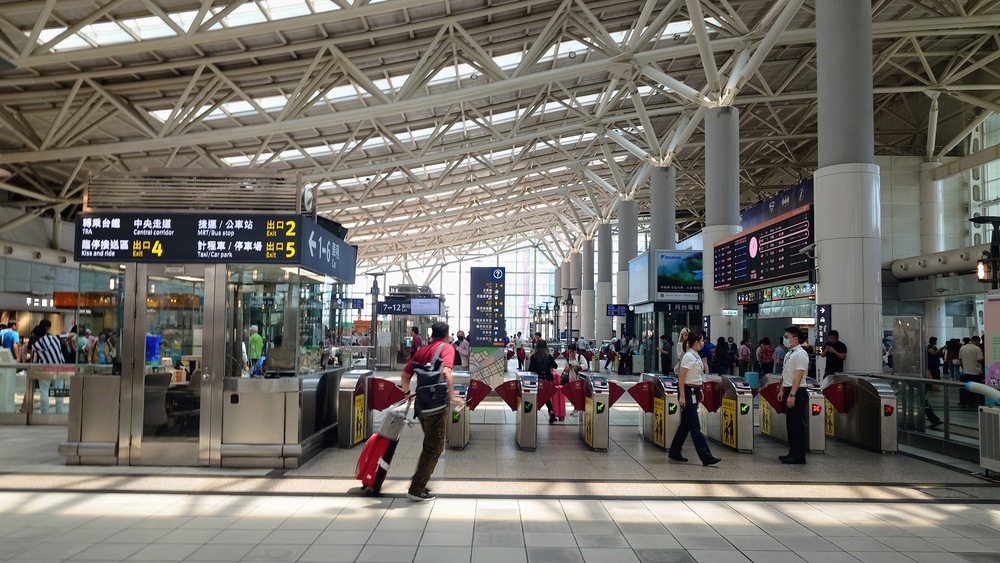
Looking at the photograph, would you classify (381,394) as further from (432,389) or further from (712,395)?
(712,395)

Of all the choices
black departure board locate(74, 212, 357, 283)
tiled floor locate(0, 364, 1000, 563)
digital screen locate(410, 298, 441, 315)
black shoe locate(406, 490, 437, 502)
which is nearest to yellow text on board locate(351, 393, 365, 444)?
tiled floor locate(0, 364, 1000, 563)

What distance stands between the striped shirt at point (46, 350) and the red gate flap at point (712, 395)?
10.6 meters

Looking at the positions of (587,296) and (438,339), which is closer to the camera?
(438,339)

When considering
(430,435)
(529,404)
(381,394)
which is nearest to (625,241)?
(529,404)

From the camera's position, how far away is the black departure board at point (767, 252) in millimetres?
12891

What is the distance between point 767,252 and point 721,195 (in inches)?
140

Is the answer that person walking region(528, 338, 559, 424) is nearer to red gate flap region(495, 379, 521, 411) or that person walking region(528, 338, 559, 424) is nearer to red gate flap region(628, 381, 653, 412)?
red gate flap region(495, 379, 521, 411)

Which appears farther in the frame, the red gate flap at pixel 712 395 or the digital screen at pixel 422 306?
the digital screen at pixel 422 306

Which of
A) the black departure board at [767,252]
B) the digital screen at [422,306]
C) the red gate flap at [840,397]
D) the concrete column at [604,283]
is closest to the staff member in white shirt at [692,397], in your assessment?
the red gate flap at [840,397]

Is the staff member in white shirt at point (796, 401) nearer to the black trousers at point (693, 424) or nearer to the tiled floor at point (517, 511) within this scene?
the tiled floor at point (517, 511)

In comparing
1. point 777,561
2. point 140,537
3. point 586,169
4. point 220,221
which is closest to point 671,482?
point 777,561

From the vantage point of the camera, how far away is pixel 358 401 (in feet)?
28.6

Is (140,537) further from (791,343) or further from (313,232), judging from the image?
(791,343)

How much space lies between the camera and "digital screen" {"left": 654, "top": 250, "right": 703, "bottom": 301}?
2281cm
